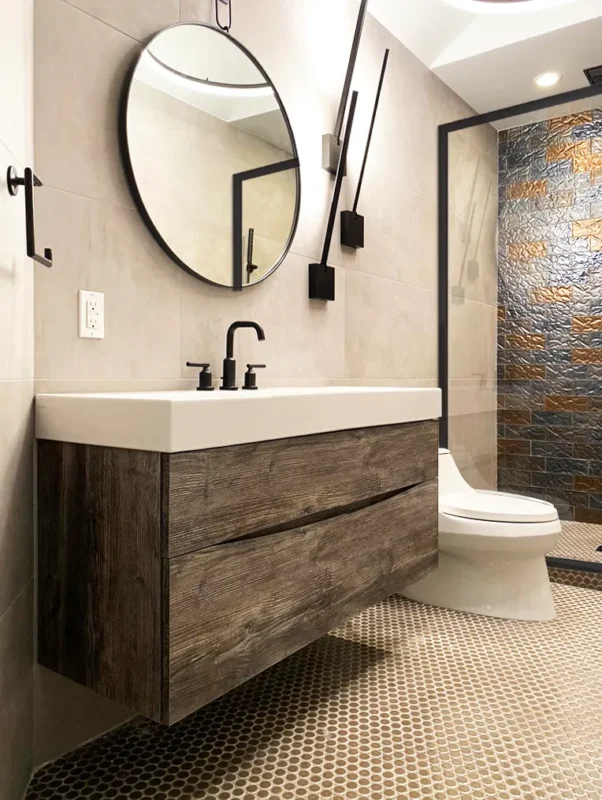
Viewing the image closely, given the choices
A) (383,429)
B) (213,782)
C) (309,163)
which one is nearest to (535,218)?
(309,163)

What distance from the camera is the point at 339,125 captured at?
2.31m

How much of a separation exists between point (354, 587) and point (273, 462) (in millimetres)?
446

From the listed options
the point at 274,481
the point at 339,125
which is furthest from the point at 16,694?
the point at 339,125

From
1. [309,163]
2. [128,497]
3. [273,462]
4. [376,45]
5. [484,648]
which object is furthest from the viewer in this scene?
[376,45]

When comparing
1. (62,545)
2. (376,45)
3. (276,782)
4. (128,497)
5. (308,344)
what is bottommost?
(276,782)

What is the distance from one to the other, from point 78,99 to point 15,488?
88cm

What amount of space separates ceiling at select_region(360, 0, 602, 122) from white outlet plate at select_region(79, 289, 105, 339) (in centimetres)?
186

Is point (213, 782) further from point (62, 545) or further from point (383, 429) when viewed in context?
point (383, 429)

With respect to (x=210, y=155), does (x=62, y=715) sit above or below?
below

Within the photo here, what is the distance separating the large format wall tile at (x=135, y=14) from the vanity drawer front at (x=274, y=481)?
1090mm

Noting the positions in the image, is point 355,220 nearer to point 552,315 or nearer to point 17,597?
point 552,315

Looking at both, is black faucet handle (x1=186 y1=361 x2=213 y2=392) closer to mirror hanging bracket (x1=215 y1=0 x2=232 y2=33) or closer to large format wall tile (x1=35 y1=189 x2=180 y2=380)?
large format wall tile (x1=35 y1=189 x2=180 y2=380)

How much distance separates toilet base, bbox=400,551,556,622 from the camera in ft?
7.22

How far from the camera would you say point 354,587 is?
59.2 inches
